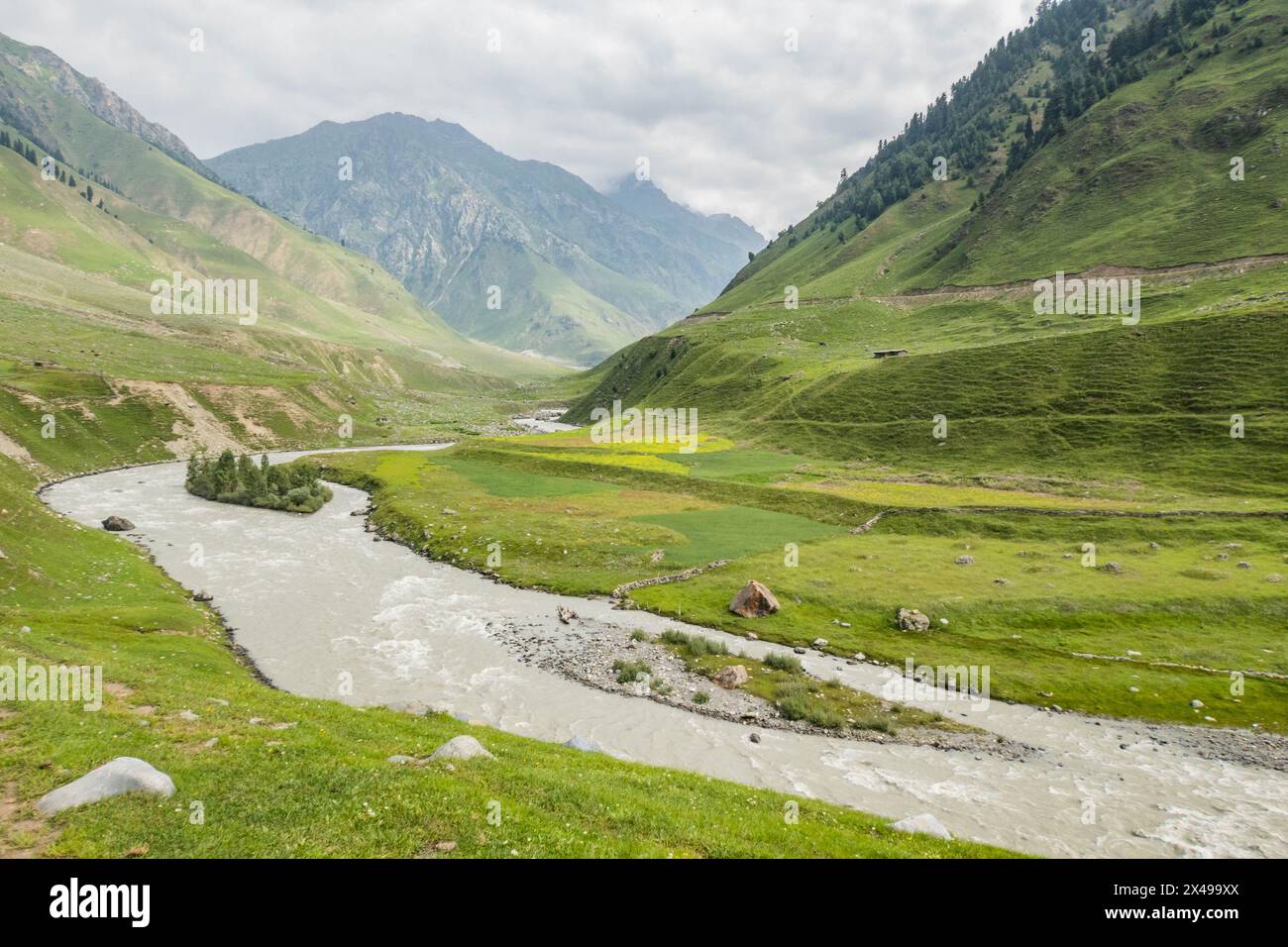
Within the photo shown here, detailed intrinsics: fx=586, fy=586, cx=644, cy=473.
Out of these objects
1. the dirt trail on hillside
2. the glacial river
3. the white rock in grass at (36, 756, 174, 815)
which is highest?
the dirt trail on hillside

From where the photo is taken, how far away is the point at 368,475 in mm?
95938

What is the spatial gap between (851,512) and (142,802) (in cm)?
6724

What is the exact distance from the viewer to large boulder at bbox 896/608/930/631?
42.5 metres

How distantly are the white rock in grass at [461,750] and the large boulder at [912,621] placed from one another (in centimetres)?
3376

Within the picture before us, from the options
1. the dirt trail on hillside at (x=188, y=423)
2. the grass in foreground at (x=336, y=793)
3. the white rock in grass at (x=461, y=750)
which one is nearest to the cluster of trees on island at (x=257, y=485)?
the dirt trail on hillside at (x=188, y=423)

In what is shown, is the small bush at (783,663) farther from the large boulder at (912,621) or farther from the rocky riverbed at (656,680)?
the large boulder at (912,621)

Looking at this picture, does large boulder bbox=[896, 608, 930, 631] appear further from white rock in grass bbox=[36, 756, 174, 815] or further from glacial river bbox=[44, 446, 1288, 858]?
white rock in grass bbox=[36, 756, 174, 815]

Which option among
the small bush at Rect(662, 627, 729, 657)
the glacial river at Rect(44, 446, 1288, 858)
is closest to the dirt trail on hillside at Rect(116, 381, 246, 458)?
the glacial river at Rect(44, 446, 1288, 858)

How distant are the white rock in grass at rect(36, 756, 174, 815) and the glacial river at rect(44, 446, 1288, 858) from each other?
58.2ft

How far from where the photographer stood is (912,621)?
42750 mm

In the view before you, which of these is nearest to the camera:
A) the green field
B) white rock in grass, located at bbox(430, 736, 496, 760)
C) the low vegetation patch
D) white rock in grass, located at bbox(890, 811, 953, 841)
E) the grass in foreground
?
the grass in foreground

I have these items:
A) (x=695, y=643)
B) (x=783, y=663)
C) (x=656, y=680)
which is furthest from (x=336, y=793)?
(x=783, y=663)
